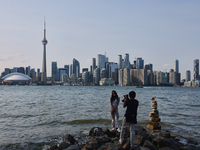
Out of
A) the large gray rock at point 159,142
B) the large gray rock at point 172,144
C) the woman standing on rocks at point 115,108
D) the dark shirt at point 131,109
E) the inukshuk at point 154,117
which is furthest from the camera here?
the inukshuk at point 154,117

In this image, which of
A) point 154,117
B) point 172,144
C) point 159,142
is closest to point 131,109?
point 159,142

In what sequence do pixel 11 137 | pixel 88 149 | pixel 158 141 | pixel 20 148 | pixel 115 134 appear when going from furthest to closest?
pixel 11 137
pixel 115 134
pixel 20 148
pixel 158 141
pixel 88 149

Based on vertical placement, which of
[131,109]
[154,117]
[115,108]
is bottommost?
[154,117]

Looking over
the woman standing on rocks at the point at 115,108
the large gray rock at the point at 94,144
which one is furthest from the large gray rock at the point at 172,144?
the large gray rock at the point at 94,144

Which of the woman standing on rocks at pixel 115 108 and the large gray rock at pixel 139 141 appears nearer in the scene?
the large gray rock at pixel 139 141

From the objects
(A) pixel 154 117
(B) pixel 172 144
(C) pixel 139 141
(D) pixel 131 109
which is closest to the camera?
(D) pixel 131 109

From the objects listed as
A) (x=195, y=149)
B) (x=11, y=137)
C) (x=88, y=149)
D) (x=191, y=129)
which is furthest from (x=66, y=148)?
(x=191, y=129)

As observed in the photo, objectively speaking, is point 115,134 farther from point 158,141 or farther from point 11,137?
point 11,137

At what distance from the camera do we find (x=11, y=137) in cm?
1045

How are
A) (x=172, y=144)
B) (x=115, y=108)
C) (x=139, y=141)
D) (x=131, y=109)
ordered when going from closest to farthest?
(x=131, y=109) → (x=139, y=141) → (x=172, y=144) → (x=115, y=108)

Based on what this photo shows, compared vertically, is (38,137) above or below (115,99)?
below

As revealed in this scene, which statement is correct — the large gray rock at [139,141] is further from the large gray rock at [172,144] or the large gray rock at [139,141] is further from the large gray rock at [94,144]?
the large gray rock at [94,144]

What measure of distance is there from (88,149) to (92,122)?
7218 mm

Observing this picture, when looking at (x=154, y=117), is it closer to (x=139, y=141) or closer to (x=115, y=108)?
(x=115, y=108)
